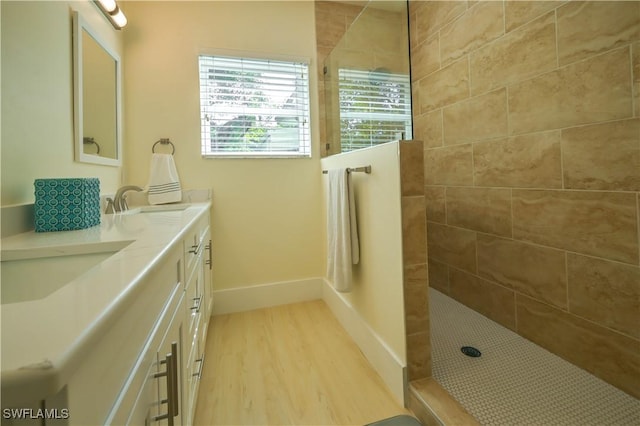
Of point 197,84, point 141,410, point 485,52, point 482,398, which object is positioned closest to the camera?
point 141,410

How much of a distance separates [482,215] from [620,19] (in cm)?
112

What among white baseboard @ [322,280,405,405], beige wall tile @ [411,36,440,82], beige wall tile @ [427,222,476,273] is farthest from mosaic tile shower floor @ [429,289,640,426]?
beige wall tile @ [411,36,440,82]

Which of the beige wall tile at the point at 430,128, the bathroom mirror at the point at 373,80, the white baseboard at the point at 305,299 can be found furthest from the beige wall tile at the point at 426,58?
the white baseboard at the point at 305,299

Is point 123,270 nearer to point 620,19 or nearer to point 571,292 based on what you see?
point 571,292

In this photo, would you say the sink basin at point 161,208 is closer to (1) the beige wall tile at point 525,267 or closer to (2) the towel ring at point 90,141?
(2) the towel ring at point 90,141

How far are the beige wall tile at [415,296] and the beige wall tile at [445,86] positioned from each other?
1.44 metres

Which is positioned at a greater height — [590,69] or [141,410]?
[590,69]

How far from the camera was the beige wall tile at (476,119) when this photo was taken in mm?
1796

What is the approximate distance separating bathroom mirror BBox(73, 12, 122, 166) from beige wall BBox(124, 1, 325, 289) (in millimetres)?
210

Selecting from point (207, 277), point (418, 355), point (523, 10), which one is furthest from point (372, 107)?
point (207, 277)

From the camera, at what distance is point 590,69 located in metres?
1.34

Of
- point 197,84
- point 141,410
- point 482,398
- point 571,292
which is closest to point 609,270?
point 571,292

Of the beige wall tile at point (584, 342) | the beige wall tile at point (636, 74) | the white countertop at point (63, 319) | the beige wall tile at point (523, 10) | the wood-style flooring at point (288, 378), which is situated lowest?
the wood-style flooring at point (288, 378)

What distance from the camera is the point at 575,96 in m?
1.40
